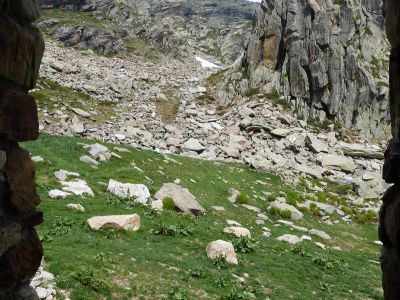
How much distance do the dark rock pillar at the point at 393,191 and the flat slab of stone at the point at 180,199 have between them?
18.1 meters

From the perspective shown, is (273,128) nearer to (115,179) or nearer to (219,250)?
(115,179)

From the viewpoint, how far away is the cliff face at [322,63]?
203 feet

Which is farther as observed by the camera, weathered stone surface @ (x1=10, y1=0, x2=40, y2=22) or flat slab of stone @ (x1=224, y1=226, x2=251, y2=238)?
flat slab of stone @ (x1=224, y1=226, x2=251, y2=238)

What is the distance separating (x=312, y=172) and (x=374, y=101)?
24.2m

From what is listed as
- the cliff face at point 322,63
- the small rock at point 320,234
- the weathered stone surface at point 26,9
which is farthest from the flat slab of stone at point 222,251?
the cliff face at point 322,63

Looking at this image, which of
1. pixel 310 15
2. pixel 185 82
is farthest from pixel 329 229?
pixel 185 82

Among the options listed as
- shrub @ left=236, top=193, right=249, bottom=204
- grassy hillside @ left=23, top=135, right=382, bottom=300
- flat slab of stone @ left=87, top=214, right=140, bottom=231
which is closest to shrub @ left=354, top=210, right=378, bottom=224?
grassy hillside @ left=23, top=135, right=382, bottom=300

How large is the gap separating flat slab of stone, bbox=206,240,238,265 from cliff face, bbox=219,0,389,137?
151ft

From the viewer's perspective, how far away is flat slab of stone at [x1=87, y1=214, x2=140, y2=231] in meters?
17.0

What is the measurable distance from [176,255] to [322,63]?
5283cm

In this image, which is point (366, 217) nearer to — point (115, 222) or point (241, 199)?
point (241, 199)

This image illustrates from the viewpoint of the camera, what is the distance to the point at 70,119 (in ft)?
160

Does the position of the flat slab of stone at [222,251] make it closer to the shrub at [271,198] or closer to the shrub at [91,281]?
the shrub at [91,281]

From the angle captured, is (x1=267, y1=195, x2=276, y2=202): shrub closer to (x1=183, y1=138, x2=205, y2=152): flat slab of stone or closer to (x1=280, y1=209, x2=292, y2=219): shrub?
(x1=280, y1=209, x2=292, y2=219): shrub
